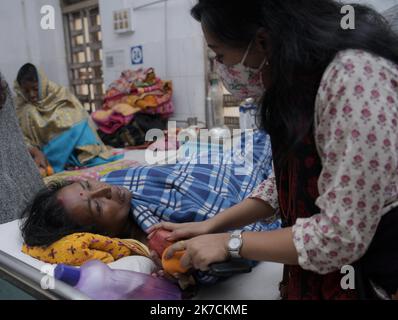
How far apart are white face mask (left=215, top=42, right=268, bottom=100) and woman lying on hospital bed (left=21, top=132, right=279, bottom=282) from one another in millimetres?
515

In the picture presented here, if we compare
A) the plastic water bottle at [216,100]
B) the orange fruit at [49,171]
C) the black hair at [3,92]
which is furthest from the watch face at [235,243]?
the plastic water bottle at [216,100]

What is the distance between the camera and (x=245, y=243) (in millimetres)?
760

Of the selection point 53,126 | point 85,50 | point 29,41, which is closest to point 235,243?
point 53,126

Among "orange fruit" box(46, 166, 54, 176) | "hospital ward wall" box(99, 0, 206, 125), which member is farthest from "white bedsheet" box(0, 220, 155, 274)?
"hospital ward wall" box(99, 0, 206, 125)

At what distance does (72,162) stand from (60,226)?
2.02 metres

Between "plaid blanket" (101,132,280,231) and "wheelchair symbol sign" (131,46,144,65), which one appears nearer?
"plaid blanket" (101,132,280,231)

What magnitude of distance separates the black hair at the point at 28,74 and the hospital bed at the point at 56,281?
2.01 meters

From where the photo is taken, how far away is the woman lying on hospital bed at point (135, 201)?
52.0 inches

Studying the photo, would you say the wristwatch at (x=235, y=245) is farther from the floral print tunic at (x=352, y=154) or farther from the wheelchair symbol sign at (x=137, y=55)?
the wheelchair symbol sign at (x=137, y=55)

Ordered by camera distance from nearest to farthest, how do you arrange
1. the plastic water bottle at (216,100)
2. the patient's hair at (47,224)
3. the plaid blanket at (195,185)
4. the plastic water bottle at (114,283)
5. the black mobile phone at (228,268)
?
the black mobile phone at (228,268) < the plastic water bottle at (114,283) < the patient's hair at (47,224) < the plaid blanket at (195,185) < the plastic water bottle at (216,100)

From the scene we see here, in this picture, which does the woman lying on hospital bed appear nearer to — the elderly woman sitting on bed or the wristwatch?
the wristwatch

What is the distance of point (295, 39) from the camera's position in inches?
27.2

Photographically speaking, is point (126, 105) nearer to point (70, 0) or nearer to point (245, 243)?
point (70, 0)

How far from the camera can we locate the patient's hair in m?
1.25
